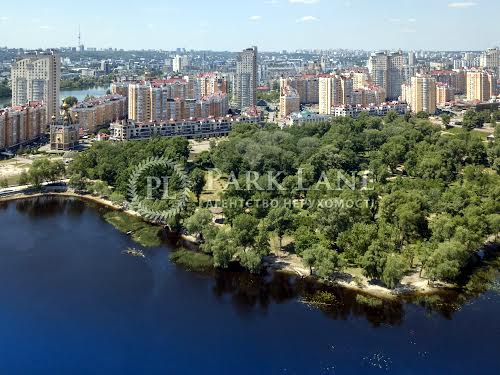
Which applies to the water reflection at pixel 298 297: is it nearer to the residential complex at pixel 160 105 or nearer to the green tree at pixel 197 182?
the green tree at pixel 197 182

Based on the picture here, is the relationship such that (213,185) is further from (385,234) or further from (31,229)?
(385,234)

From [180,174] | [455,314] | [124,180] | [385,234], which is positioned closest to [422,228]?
[385,234]

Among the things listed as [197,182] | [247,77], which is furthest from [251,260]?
[247,77]

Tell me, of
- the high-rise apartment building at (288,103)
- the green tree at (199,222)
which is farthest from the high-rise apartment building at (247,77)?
the green tree at (199,222)

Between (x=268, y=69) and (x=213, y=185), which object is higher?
(x=268, y=69)

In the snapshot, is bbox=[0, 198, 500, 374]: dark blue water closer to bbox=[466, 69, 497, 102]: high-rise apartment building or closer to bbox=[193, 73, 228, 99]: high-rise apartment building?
bbox=[193, 73, 228, 99]: high-rise apartment building

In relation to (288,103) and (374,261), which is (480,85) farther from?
(374,261)
